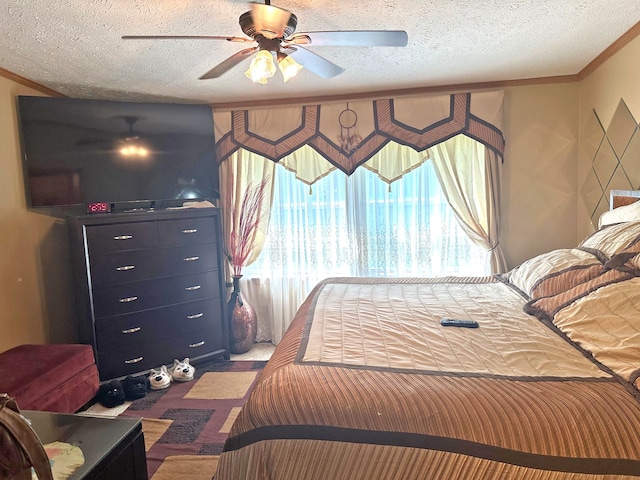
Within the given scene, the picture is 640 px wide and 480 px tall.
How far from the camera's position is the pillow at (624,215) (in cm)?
226

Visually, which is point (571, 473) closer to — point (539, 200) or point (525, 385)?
point (525, 385)

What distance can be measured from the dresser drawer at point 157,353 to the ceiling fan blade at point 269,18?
2441 millimetres

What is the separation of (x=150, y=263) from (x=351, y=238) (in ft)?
5.42

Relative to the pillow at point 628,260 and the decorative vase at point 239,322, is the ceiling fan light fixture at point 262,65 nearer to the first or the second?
the pillow at point 628,260

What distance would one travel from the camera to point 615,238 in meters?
2.10

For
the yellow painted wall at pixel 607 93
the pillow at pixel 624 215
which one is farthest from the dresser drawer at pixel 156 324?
the yellow painted wall at pixel 607 93

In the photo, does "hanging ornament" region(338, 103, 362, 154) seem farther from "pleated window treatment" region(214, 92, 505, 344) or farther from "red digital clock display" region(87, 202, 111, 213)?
"red digital clock display" region(87, 202, 111, 213)

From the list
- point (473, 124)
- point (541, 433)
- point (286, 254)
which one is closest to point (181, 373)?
point (286, 254)

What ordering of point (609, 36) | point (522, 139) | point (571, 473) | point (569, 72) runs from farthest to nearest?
point (522, 139)
point (569, 72)
point (609, 36)
point (571, 473)

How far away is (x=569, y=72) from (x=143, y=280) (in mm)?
3541

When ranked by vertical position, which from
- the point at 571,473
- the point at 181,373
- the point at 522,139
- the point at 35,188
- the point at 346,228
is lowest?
the point at 181,373

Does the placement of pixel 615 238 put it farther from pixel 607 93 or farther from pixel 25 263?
pixel 25 263

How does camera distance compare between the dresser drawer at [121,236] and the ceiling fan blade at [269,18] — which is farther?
the dresser drawer at [121,236]

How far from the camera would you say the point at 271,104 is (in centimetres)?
381
